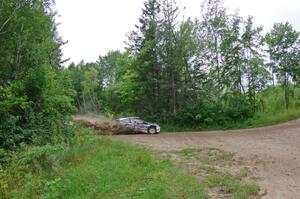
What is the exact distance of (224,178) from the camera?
8.62m

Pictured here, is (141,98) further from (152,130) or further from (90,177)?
(90,177)

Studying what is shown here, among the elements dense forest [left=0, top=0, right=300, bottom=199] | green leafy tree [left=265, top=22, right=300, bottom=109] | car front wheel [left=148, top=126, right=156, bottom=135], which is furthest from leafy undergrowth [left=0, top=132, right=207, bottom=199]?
green leafy tree [left=265, top=22, right=300, bottom=109]

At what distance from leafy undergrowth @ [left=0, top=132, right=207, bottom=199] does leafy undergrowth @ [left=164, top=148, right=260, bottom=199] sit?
1.29ft

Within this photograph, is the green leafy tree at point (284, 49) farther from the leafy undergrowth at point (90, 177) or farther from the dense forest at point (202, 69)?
the leafy undergrowth at point (90, 177)

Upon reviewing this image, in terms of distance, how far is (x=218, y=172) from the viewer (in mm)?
9516

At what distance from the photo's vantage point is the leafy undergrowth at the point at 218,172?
7469mm

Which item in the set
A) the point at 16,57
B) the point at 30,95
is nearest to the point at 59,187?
the point at 30,95

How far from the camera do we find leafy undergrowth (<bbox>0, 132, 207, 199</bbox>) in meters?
6.92

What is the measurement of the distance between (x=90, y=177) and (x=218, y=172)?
3490 millimetres

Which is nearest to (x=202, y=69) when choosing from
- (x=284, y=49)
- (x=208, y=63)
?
(x=208, y=63)

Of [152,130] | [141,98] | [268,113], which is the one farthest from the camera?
[141,98]

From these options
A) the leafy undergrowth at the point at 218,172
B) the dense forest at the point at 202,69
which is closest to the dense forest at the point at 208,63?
the dense forest at the point at 202,69

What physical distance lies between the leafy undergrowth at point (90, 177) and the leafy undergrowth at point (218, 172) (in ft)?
1.29

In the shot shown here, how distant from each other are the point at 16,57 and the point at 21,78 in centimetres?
99
